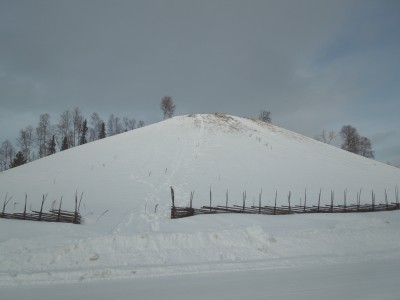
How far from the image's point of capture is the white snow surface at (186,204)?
34.4 feet

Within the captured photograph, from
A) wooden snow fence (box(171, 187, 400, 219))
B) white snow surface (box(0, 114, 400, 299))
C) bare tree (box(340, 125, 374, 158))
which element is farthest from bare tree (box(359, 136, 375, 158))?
wooden snow fence (box(171, 187, 400, 219))

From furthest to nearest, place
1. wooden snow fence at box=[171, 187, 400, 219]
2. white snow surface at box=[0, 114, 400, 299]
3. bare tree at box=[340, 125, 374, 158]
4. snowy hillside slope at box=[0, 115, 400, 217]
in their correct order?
bare tree at box=[340, 125, 374, 158] < snowy hillside slope at box=[0, 115, 400, 217] < wooden snow fence at box=[171, 187, 400, 219] < white snow surface at box=[0, 114, 400, 299]

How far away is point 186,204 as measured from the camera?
2564 centimetres

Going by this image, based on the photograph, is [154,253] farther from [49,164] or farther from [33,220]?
[49,164]

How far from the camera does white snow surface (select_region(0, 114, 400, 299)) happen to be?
10.5 meters

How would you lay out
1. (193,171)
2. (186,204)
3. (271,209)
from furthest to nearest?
(193,171) < (186,204) < (271,209)

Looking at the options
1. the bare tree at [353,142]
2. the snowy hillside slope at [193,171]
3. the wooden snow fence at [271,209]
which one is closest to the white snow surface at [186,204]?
the snowy hillside slope at [193,171]

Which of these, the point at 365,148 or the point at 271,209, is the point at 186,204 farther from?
the point at 365,148

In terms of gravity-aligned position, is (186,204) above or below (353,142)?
below

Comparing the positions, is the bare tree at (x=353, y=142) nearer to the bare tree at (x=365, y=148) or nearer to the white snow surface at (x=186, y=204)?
the bare tree at (x=365, y=148)

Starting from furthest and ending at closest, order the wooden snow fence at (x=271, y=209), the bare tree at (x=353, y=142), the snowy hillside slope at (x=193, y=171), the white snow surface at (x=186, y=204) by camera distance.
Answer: the bare tree at (x=353, y=142), the snowy hillside slope at (x=193, y=171), the wooden snow fence at (x=271, y=209), the white snow surface at (x=186, y=204)

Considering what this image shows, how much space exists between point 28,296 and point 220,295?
183 inches

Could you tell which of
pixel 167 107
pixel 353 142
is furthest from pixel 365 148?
pixel 167 107

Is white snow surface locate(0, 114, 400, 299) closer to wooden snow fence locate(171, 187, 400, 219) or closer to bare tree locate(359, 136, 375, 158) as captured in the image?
wooden snow fence locate(171, 187, 400, 219)
